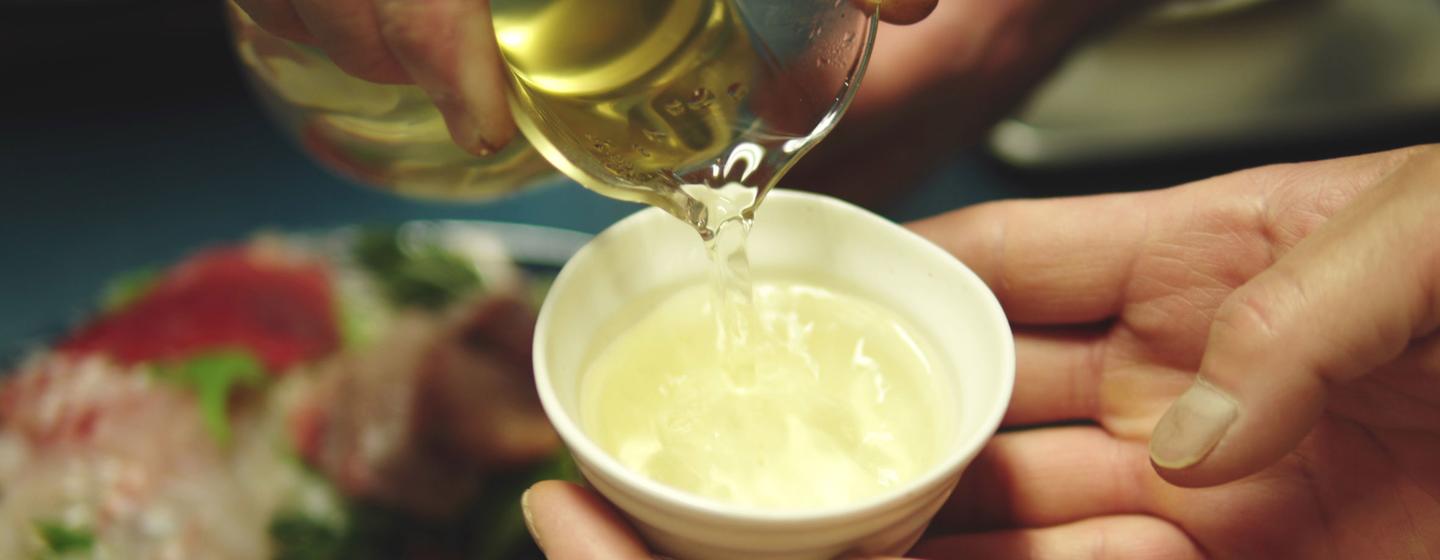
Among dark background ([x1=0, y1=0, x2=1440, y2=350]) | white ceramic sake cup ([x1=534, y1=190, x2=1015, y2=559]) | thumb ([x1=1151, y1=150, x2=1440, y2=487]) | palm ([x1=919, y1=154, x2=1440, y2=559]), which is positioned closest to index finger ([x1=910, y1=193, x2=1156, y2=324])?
palm ([x1=919, y1=154, x2=1440, y2=559])

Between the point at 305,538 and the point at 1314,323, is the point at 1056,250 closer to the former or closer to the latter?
the point at 1314,323

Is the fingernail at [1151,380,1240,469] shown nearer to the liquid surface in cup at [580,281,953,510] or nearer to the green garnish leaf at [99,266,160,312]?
the liquid surface in cup at [580,281,953,510]

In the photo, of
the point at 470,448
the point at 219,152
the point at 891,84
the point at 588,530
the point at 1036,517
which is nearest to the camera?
the point at 588,530

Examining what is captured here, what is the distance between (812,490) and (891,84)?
2.77 feet

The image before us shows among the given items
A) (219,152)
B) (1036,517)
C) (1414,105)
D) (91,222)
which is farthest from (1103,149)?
(91,222)

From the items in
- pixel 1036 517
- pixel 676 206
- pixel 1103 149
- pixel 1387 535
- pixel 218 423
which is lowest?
pixel 218 423

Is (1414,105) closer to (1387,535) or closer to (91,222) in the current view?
(1387,535)

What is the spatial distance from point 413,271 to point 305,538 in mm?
559

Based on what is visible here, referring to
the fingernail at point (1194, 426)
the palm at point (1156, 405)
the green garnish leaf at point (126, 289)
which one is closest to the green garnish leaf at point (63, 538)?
the green garnish leaf at point (126, 289)

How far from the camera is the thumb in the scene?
2.93 feet

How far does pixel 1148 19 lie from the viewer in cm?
240

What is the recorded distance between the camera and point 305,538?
1.78 meters

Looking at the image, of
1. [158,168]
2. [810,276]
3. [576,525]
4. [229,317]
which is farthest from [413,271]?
[576,525]

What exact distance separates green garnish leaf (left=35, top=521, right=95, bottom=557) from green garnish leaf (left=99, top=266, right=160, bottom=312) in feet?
1.59
